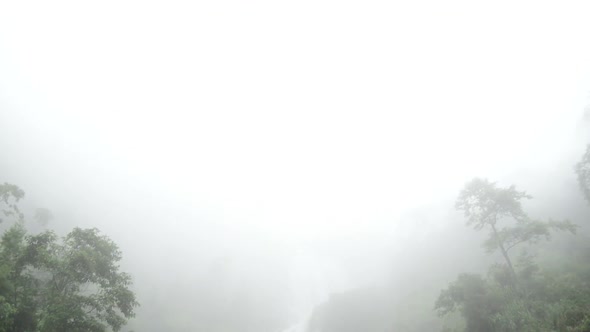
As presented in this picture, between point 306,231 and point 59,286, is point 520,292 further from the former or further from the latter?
point 306,231

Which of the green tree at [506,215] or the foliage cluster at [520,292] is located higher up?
the green tree at [506,215]

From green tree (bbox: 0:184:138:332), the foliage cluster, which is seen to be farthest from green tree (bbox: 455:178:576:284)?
green tree (bbox: 0:184:138:332)

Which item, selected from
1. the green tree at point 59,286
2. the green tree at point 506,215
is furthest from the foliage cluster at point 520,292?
the green tree at point 59,286

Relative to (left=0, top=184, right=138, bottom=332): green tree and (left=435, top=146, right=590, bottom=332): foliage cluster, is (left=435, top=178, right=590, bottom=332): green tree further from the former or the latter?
(left=0, top=184, right=138, bottom=332): green tree

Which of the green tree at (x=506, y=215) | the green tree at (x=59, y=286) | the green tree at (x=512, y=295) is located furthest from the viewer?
the green tree at (x=506, y=215)

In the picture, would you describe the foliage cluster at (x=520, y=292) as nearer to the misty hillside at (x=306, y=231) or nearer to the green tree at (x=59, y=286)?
the misty hillside at (x=306, y=231)

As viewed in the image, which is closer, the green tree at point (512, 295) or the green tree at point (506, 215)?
the green tree at point (512, 295)

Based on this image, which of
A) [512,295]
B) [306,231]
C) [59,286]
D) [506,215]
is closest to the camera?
[59,286]

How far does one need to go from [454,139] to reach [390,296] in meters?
147

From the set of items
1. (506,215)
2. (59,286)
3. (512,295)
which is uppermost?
(59,286)

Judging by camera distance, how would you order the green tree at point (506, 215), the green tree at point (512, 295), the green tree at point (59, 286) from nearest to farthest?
the green tree at point (59, 286) → the green tree at point (512, 295) → the green tree at point (506, 215)

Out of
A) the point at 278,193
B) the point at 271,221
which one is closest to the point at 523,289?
the point at 271,221

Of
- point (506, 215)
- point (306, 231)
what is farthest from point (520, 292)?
point (306, 231)

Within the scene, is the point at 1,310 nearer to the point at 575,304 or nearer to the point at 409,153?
the point at 575,304
